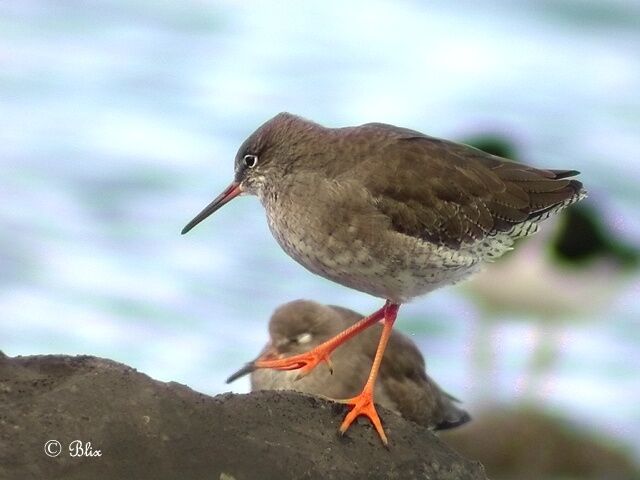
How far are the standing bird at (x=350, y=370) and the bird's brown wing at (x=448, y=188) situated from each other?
1.68 meters

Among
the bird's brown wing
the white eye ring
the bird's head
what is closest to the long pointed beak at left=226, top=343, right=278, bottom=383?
the white eye ring

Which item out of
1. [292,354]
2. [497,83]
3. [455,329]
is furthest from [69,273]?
[497,83]

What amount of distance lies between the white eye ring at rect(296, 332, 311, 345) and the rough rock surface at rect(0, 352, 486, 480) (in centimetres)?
315

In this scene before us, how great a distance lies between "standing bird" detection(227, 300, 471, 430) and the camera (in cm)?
945

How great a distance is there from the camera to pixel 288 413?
6.52m

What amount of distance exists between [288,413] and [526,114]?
1512cm

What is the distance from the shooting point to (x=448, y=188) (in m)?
7.95

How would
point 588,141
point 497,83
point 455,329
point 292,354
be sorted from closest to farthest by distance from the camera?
point 292,354 < point 455,329 < point 588,141 < point 497,83

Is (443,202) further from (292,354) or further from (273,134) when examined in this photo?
(292,354)

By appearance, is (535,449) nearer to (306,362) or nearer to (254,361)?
(254,361)

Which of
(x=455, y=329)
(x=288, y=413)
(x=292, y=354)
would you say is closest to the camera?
(x=288, y=413)

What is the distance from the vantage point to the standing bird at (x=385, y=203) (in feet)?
24.5

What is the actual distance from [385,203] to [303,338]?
2460 mm

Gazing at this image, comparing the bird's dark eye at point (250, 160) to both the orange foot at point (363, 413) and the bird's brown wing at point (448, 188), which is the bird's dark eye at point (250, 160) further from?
the orange foot at point (363, 413)
